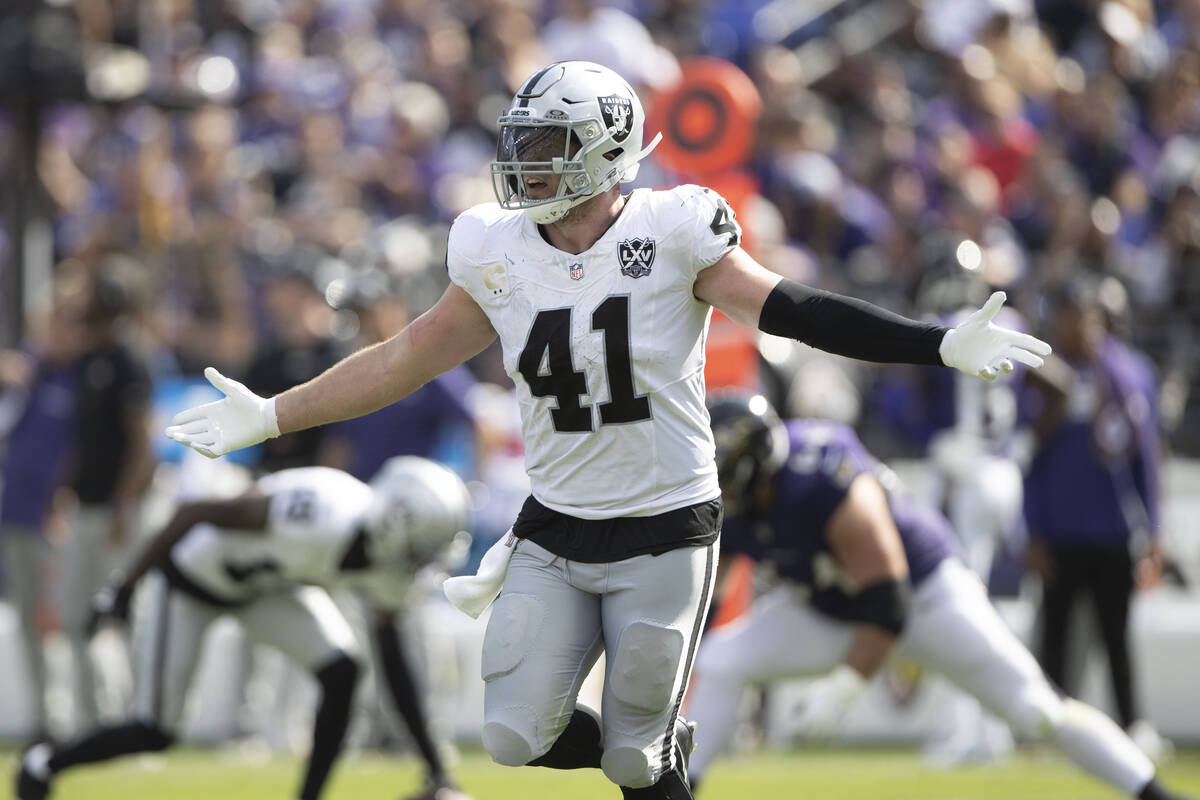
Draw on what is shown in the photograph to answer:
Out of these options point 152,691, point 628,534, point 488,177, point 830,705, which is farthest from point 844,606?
point 488,177

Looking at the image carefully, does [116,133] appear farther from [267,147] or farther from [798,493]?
[798,493]

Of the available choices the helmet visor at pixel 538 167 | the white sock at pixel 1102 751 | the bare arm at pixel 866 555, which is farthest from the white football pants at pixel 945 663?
the helmet visor at pixel 538 167

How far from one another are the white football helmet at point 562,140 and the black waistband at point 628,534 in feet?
2.46

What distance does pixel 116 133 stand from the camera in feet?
42.9

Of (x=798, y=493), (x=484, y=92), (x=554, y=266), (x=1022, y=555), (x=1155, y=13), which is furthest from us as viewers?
(x=484, y=92)

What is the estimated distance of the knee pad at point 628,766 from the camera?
4.25 meters

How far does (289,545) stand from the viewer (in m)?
6.20

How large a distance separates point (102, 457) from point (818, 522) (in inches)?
169

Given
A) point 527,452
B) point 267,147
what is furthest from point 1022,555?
point 267,147

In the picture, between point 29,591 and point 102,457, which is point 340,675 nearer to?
point 102,457

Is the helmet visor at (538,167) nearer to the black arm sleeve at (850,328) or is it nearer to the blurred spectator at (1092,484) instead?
the black arm sleeve at (850,328)

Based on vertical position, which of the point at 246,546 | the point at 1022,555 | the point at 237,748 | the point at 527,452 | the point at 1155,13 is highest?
the point at 1155,13

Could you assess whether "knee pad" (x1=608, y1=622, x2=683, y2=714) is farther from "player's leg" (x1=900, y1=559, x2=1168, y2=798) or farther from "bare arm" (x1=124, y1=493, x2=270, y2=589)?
"bare arm" (x1=124, y1=493, x2=270, y2=589)

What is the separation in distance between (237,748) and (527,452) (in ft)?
17.9
